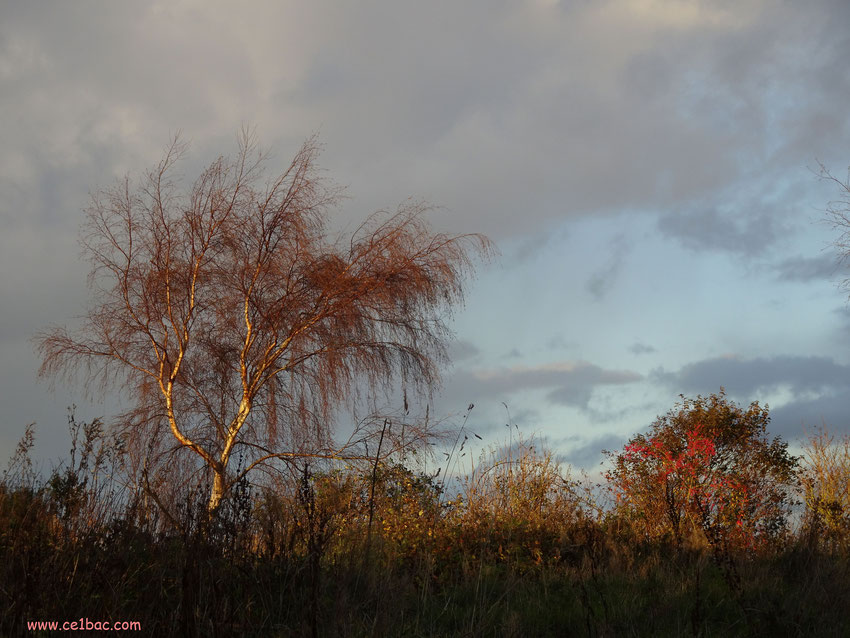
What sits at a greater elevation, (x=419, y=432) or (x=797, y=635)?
(x=419, y=432)

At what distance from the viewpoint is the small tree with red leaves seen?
28.5 feet

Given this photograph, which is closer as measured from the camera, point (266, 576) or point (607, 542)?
point (266, 576)

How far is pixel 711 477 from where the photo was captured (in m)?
9.35

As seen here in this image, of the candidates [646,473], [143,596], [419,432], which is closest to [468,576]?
[143,596]

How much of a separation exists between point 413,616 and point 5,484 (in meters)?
4.23

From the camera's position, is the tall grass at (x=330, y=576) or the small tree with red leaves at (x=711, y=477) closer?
the tall grass at (x=330, y=576)

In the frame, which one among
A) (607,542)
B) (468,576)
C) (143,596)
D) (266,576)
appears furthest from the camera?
(607,542)

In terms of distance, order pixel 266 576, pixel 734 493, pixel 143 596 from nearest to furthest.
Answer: pixel 143 596 → pixel 266 576 → pixel 734 493

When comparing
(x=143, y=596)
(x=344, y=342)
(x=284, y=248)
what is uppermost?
(x=284, y=248)

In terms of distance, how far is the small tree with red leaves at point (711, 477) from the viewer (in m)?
8.68

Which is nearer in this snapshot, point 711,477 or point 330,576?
point 330,576

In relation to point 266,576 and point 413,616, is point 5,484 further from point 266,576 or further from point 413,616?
point 413,616

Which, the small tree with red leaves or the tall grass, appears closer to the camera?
the tall grass

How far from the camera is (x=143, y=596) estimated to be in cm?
397
